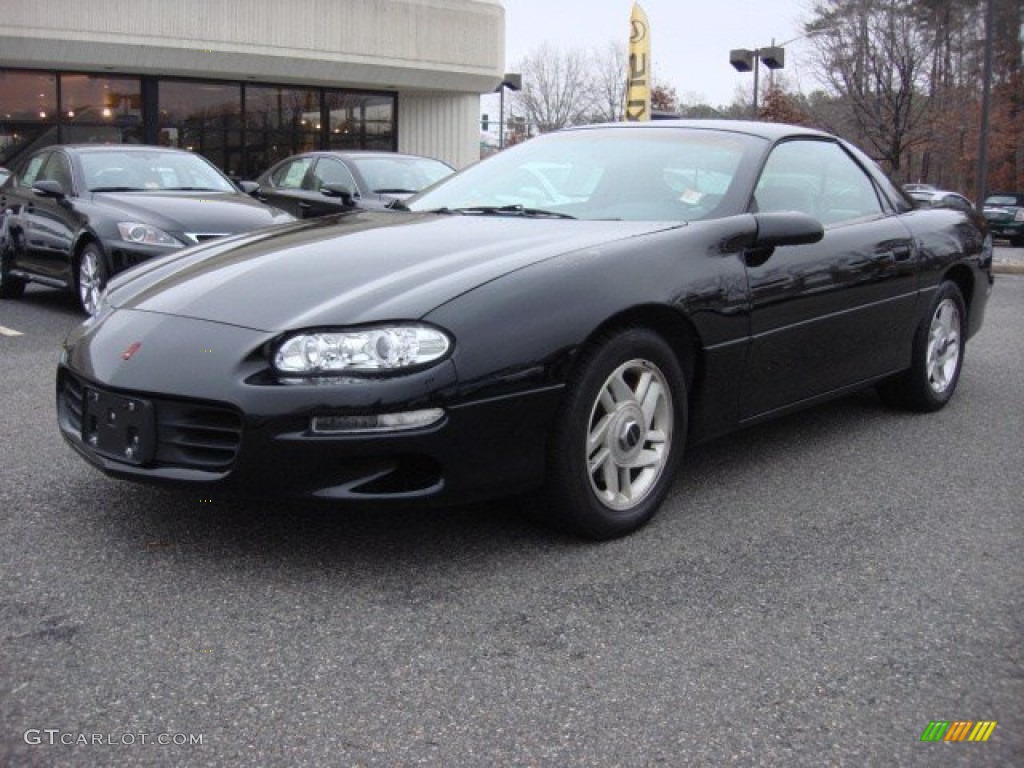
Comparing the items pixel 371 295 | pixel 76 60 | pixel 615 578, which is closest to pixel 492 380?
pixel 371 295

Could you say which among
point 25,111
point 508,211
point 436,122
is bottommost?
point 508,211

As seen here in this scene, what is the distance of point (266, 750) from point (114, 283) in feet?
7.75

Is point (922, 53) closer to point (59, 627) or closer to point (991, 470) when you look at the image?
point (991, 470)

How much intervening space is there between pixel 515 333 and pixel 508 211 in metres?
1.18

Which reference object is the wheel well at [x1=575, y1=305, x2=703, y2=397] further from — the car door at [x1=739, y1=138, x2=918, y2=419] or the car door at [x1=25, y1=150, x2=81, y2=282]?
the car door at [x1=25, y1=150, x2=81, y2=282]

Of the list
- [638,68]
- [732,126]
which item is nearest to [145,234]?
[732,126]

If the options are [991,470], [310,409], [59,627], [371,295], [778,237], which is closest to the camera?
[59,627]

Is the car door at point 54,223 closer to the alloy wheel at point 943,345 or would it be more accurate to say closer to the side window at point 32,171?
the side window at point 32,171

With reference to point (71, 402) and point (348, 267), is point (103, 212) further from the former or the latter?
point (348, 267)

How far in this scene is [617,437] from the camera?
347cm

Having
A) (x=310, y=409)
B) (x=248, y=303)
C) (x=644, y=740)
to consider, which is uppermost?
(x=248, y=303)

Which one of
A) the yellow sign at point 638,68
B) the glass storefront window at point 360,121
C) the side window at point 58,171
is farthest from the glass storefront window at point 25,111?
the side window at point 58,171

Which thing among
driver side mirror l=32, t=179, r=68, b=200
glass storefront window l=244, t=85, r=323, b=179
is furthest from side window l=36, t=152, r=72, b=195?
glass storefront window l=244, t=85, r=323, b=179

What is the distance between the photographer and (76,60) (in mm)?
21047
